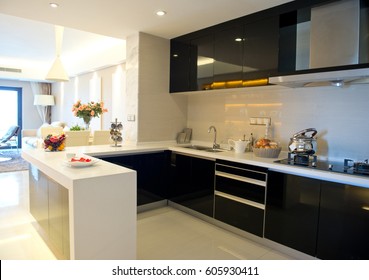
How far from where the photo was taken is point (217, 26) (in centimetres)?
319

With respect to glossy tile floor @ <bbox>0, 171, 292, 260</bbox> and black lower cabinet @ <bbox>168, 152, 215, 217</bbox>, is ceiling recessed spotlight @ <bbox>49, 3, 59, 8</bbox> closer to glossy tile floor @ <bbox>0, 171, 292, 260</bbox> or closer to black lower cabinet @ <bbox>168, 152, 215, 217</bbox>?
black lower cabinet @ <bbox>168, 152, 215, 217</bbox>

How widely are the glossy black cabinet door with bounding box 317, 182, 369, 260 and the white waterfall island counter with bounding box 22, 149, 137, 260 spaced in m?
1.53

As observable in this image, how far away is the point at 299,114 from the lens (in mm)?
2812

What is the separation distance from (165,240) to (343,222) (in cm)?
161

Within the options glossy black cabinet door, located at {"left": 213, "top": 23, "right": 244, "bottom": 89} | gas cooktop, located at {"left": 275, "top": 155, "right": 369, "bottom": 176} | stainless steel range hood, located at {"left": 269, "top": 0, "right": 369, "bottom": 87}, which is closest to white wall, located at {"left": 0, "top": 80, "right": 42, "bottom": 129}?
glossy black cabinet door, located at {"left": 213, "top": 23, "right": 244, "bottom": 89}

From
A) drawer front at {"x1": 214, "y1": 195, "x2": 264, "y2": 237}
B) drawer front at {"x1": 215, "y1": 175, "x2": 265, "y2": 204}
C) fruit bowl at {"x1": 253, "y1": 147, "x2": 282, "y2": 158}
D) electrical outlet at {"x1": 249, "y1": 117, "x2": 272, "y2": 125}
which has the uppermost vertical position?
electrical outlet at {"x1": 249, "y1": 117, "x2": 272, "y2": 125}

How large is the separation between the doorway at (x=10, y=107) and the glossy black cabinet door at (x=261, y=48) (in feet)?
30.0

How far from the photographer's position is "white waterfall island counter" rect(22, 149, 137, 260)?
1.74 meters

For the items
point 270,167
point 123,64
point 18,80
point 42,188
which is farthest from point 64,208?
point 18,80

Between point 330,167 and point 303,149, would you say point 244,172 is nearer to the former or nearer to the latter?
point 303,149

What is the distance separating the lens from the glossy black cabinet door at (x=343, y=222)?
1.89m

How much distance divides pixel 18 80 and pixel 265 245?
989 centimetres

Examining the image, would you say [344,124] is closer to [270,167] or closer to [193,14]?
[270,167]

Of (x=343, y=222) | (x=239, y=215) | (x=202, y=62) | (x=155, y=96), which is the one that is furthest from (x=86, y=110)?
(x=343, y=222)
